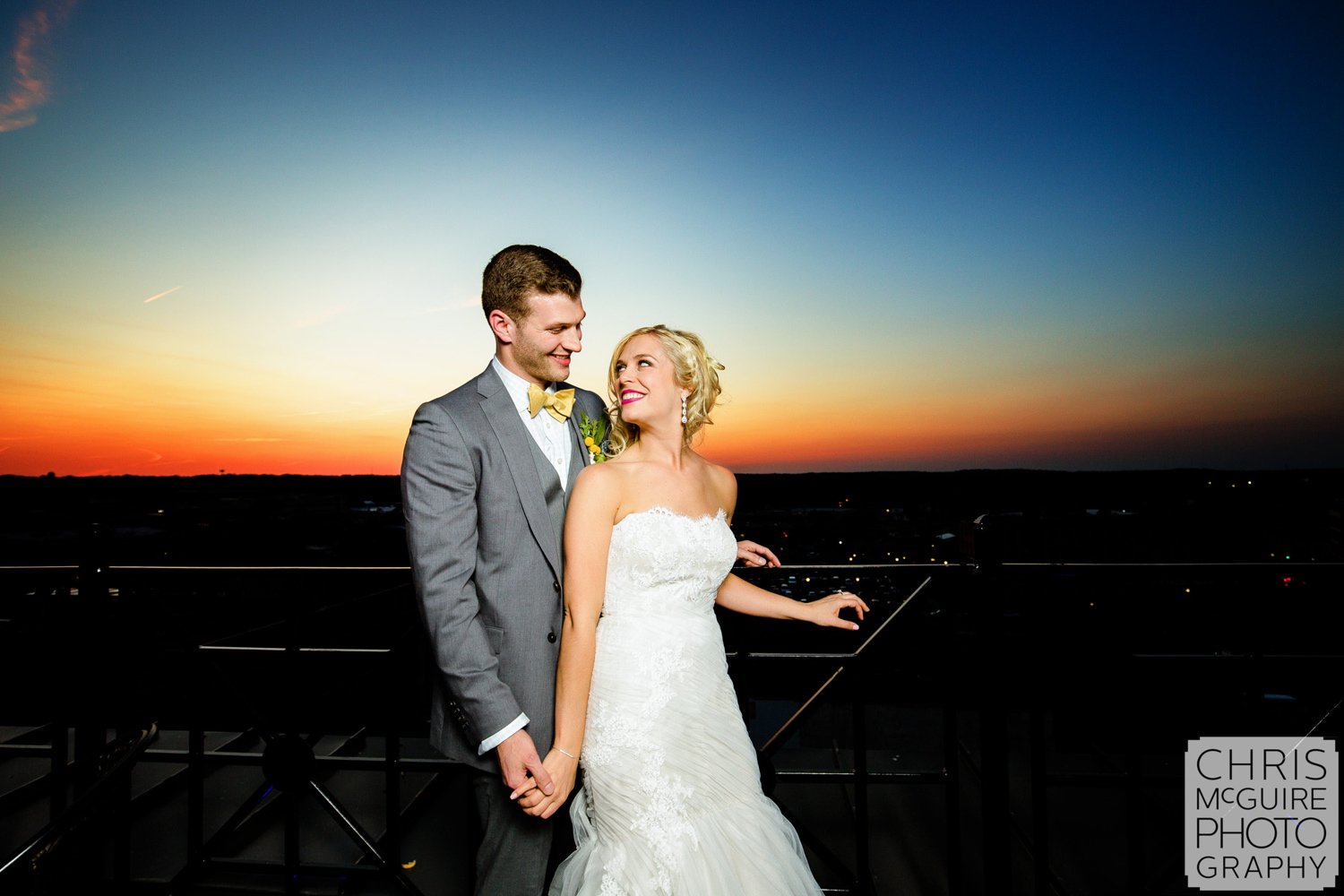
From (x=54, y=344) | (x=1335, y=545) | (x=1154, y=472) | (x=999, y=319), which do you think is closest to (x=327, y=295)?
(x=54, y=344)

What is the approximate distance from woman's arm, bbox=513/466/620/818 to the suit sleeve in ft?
0.45

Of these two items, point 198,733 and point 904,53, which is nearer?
point 198,733

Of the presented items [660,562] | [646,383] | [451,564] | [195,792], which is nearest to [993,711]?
[660,562]

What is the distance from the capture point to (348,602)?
1.99m

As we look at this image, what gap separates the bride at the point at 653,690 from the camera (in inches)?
59.8

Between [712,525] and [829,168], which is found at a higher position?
[829,168]

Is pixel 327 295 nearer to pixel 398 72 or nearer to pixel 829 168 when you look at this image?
pixel 398 72

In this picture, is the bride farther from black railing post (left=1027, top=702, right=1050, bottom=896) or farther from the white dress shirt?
black railing post (left=1027, top=702, right=1050, bottom=896)

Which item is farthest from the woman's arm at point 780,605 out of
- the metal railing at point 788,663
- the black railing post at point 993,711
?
the black railing post at point 993,711

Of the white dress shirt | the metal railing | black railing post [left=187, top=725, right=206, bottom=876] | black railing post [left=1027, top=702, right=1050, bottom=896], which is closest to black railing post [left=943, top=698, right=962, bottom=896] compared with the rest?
the metal railing

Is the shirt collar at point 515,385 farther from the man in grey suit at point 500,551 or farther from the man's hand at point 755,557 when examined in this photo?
the man's hand at point 755,557

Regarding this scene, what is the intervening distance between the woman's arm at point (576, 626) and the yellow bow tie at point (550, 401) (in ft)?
0.95

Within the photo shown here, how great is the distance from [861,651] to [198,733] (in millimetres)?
2511

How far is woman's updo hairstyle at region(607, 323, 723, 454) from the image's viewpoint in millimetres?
1871
